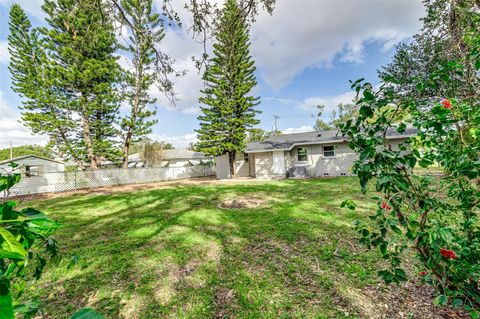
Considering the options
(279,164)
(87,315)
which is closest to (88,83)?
(279,164)

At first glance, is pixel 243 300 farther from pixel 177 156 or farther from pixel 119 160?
pixel 177 156

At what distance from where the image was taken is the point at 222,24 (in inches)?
133

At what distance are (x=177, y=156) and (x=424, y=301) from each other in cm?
3465

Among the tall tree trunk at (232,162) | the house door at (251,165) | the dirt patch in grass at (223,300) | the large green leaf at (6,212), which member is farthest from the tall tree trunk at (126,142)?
the large green leaf at (6,212)

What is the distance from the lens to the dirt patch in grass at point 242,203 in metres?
6.85

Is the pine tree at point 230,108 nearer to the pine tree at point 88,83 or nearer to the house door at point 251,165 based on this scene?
the house door at point 251,165

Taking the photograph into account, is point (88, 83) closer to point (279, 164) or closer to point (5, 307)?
point (279, 164)

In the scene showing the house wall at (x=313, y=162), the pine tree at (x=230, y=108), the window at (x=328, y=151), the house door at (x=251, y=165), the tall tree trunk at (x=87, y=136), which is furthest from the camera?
the house door at (x=251, y=165)

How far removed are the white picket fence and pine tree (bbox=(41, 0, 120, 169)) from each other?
54.1 inches

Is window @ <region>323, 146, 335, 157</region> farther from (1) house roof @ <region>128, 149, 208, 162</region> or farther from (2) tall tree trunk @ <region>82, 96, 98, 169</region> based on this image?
(1) house roof @ <region>128, 149, 208, 162</region>

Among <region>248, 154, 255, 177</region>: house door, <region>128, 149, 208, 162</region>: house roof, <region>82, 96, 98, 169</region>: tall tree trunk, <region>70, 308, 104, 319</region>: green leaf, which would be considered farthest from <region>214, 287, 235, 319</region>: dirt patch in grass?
<region>128, 149, 208, 162</region>: house roof

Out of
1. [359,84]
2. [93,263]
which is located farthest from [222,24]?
[93,263]

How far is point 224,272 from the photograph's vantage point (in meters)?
3.11

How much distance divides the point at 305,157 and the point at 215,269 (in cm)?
1325
